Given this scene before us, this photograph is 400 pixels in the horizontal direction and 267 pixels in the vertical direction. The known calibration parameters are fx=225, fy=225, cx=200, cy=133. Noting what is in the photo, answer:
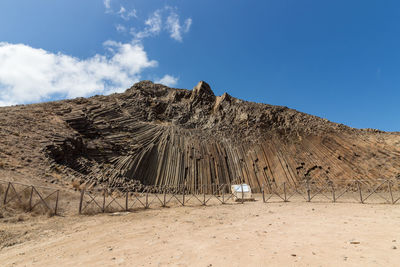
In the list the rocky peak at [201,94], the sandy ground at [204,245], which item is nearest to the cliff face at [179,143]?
the rocky peak at [201,94]

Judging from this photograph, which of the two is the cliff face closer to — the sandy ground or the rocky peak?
the rocky peak

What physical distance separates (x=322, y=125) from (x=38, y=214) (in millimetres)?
29363

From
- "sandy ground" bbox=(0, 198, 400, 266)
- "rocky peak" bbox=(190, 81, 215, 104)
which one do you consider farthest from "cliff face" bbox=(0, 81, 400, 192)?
"sandy ground" bbox=(0, 198, 400, 266)

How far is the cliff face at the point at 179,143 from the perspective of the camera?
1778cm

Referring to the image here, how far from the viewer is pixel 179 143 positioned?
25.3 metres

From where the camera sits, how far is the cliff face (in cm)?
1778

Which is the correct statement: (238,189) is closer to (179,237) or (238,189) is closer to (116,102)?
(179,237)

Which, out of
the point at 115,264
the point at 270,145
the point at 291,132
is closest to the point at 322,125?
the point at 291,132

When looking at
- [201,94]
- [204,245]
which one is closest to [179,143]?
[201,94]

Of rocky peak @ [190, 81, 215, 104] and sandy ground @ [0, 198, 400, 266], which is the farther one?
rocky peak @ [190, 81, 215, 104]

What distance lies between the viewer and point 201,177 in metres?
23.3

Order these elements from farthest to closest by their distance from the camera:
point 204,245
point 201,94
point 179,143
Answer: point 201,94 → point 179,143 → point 204,245

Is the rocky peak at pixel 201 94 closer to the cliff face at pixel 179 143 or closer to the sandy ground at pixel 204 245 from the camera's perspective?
the cliff face at pixel 179 143

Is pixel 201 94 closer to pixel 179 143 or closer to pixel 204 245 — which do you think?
pixel 179 143
